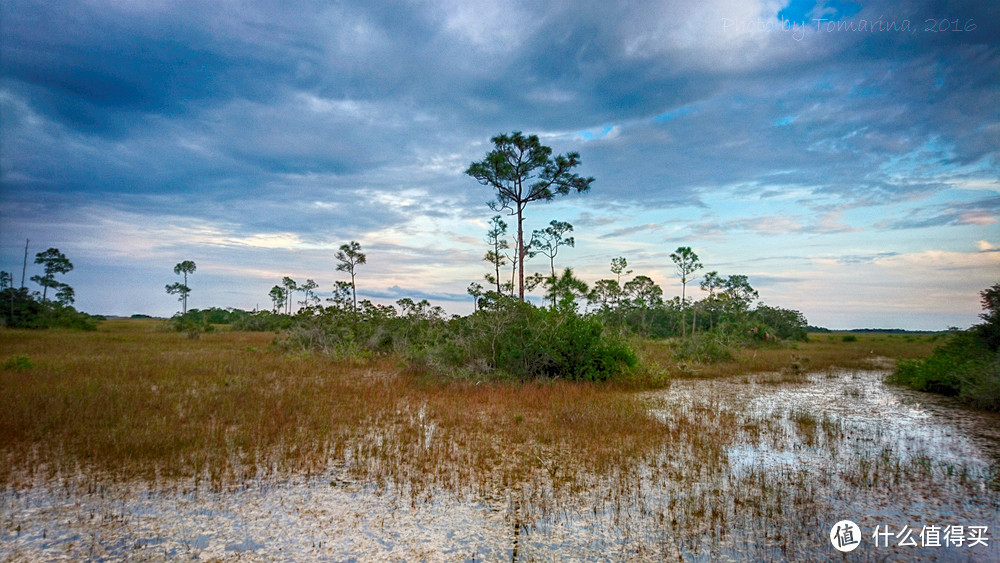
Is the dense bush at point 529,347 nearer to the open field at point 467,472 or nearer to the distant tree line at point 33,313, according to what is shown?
the open field at point 467,472

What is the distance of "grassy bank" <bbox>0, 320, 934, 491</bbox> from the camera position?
579 cm

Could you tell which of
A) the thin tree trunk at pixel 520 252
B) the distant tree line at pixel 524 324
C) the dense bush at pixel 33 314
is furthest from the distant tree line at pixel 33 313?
the thin tree trunk at pixel 520 252

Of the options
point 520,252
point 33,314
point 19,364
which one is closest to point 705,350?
point 520,252

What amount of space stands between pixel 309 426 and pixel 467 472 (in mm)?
3292

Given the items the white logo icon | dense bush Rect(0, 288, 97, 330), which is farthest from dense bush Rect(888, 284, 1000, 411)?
dense bush Rect(0, 288, 97, 330)

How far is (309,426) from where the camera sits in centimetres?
768

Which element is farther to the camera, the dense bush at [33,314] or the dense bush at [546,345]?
the dense bush at [33,314]

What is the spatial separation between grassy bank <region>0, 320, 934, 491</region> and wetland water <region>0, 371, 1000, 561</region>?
0.45 meters

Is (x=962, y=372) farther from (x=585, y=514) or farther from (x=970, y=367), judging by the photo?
(x=585, y=514)

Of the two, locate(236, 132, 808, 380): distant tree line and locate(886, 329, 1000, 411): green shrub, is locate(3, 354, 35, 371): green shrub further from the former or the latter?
locate(886, 329, 1000, 411): green shrub

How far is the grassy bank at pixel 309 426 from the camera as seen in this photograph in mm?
5789

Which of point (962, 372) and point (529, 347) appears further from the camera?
point (529, 347)

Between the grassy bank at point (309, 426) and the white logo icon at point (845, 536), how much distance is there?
7.67ft

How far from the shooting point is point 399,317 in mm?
19938
